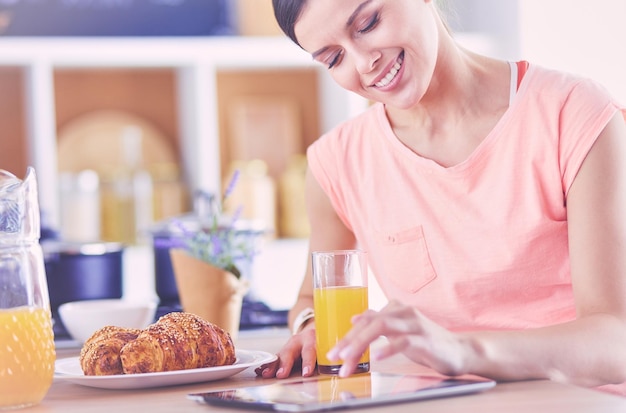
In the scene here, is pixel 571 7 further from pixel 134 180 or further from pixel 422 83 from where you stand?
pixel 422 83

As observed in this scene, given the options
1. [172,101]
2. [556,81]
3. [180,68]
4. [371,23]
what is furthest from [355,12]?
[172,101]

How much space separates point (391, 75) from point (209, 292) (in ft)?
1.76

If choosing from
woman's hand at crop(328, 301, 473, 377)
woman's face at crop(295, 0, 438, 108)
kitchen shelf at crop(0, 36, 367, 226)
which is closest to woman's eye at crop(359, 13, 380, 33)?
woman's face at crop(295, 0, 438, 108)

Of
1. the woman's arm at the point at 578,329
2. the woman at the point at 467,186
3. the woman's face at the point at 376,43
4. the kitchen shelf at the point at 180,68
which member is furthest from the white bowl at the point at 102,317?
the kitchen shelf at the point at 180,68

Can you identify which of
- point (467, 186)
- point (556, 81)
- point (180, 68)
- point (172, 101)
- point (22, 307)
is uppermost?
point (180, 68)

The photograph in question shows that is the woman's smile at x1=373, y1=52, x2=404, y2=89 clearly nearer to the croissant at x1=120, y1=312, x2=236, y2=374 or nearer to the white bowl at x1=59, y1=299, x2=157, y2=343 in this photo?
the croissant at x1=120, y1=312, x2=236, y2=374

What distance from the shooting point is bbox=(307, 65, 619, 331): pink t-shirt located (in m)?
1.50

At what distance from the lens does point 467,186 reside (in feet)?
5.19

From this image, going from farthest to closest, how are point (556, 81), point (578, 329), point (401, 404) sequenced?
point (556, 81) < point (578, 329) < point (401, 404)

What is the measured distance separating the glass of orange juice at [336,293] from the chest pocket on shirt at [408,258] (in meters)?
0.40

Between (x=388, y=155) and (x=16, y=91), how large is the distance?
2355 mm

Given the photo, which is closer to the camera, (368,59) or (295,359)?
(295,359)

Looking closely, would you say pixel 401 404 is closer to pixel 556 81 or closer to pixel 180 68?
pixel 556 81

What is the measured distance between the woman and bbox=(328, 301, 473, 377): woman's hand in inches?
7.2
